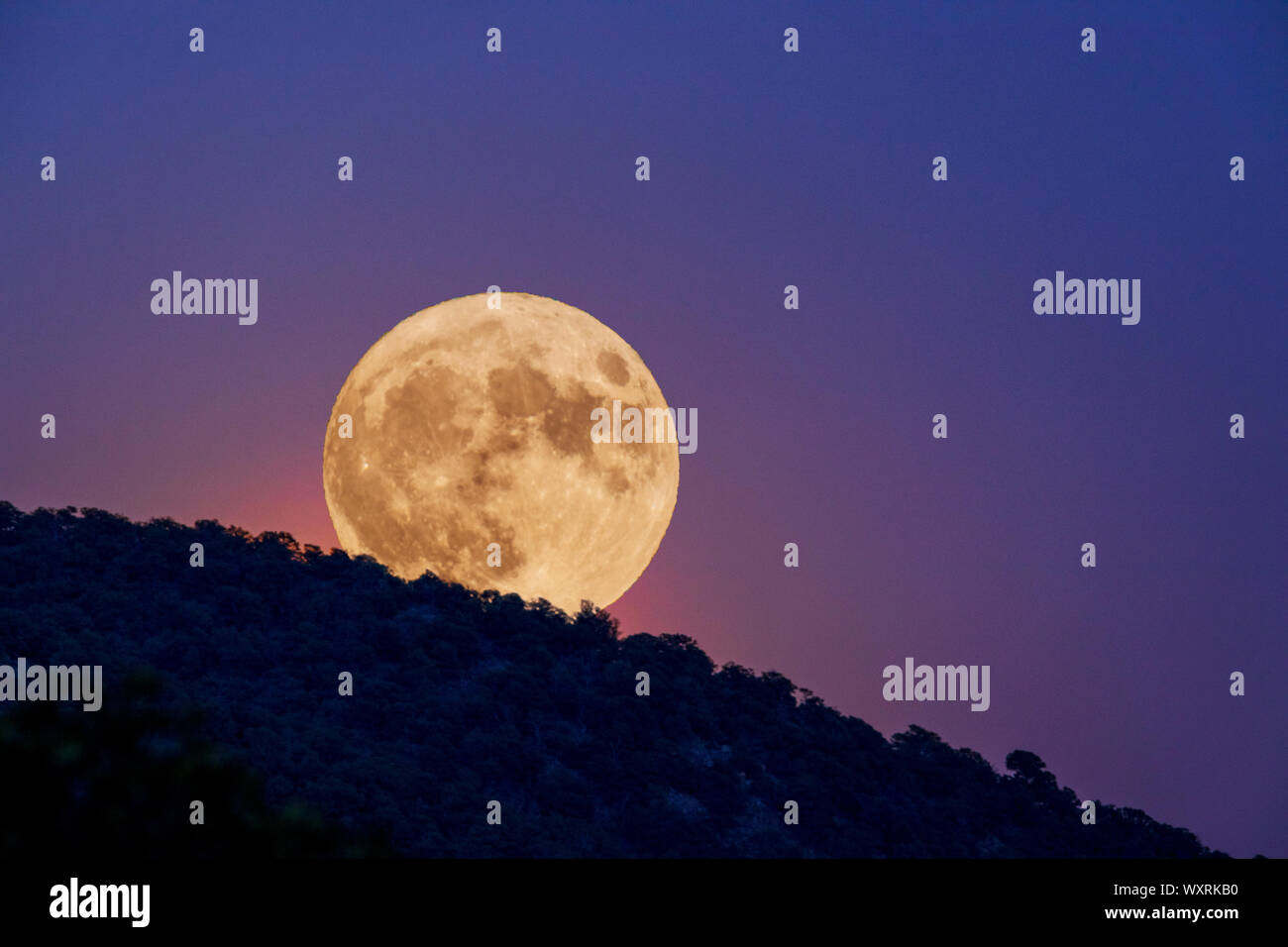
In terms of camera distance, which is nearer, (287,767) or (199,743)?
(199,743)

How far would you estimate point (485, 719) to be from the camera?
184 feet

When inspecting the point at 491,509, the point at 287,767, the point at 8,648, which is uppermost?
the point at 491,509

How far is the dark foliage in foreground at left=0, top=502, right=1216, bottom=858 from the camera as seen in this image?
48.8 metres

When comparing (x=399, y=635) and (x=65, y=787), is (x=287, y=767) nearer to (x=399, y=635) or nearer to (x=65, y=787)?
(x=399, y=635)

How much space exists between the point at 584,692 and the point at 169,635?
17.4m

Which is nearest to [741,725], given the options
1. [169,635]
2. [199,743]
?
[169,635]

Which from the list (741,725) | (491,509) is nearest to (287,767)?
(491,509)

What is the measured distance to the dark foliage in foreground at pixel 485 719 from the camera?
48.8m

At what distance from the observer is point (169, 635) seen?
5784 centimetres

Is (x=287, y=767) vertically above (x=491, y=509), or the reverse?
(x=491, y=509)
